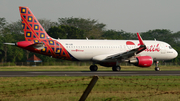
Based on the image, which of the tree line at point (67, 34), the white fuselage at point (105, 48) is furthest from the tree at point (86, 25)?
the white fuselage at point (105, 48)

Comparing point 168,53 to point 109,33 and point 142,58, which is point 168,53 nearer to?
point 142,58

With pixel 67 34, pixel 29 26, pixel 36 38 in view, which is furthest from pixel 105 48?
pixel 67 34

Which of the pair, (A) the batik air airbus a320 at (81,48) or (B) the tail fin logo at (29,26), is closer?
(A) the batik air airbus a320 at (81,48)

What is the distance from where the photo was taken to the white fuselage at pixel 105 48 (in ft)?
123

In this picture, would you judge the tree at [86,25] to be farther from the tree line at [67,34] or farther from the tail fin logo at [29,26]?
the tail fin logo at [29,26]

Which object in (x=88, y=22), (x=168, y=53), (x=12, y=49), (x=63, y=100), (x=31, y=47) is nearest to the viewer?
(x=63, y=100)

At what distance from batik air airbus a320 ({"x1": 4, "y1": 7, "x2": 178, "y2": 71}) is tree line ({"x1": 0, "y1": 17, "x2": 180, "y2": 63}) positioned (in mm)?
23757

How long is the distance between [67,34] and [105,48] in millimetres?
53452

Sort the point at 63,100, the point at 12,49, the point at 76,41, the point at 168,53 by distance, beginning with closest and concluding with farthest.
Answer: the point at 63,100
the point at 76,41
the point at 168,53
the point at 12,49

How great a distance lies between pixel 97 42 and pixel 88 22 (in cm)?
8430

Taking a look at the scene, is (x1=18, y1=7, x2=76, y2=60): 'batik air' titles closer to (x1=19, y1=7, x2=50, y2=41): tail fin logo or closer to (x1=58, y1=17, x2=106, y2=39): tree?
(x1=19, y1=7, x2=50, y2=41): tail fin logo

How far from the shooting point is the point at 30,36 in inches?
1433

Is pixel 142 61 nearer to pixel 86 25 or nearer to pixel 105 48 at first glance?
pixel 105 48

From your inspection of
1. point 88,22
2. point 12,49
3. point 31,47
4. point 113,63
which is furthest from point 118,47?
point 88,22
